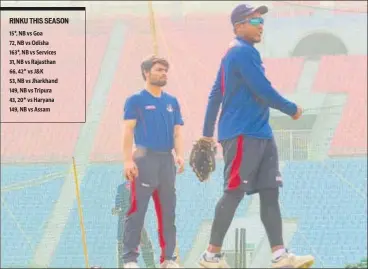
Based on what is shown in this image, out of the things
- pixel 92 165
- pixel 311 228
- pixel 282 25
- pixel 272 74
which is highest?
pixel 282 25

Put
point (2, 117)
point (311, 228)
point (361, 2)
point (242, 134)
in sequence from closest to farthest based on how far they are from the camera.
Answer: point (242, 134)
point (311, 228)
point (2, 117)
point (361, 2)

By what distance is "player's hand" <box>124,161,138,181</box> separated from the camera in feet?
14.5

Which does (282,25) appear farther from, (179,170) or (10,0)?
(179,170)

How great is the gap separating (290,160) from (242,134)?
53.4 ft

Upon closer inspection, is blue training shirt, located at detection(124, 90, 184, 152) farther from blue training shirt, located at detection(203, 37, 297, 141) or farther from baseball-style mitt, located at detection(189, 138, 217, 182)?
blue training shirt, located at detection(203, 37, 297, 141)

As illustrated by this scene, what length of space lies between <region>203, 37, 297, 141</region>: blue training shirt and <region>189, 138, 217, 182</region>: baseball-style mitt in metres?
0.26

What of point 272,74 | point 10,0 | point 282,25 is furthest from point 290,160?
point 10,0

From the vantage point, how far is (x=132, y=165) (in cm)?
443

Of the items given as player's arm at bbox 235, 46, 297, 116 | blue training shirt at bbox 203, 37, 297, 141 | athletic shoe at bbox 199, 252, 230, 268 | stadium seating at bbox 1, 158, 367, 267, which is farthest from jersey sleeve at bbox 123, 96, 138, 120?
stadium seating at bbox 1, 158, 367, 267

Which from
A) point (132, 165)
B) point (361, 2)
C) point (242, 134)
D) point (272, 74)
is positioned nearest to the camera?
point (242, 134)

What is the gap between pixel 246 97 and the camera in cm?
412

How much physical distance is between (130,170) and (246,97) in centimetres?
75

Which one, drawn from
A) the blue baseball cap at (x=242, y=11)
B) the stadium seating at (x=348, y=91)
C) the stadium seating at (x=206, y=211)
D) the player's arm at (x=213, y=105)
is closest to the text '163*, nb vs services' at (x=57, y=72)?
the stadium seating at (x=206, y=211)

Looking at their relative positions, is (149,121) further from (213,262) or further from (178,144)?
(213,262)
